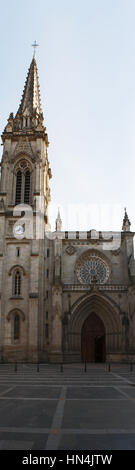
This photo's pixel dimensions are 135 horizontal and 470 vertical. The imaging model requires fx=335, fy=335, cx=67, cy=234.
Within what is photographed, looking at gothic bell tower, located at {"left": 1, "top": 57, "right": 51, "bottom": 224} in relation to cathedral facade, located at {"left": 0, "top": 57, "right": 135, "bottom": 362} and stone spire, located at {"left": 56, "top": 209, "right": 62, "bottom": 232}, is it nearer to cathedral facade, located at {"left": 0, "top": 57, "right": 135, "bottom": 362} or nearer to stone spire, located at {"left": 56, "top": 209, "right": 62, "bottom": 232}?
cathedral facade, located at {"left": 0, "top": 57, "right": 135, "bottom": 362}

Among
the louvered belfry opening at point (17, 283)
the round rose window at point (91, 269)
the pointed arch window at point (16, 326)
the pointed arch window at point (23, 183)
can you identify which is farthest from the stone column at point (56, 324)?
the pointed arch window at point (23, 183)

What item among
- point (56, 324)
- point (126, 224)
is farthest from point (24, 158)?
point (56, 324)

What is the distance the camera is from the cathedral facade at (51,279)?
29614 mm

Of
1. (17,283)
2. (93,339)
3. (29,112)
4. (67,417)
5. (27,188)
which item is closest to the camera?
(67,417)

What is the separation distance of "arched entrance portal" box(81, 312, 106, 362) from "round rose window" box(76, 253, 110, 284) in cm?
372

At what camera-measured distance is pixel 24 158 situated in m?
36.7

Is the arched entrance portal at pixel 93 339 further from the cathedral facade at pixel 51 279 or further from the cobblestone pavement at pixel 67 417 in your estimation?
the cobblestone pavement at pixel 67 417

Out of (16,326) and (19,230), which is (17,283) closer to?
(16,326)

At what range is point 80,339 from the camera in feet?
103

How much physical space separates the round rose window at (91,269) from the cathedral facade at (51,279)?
102mm

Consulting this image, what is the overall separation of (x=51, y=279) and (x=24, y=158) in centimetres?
1358
